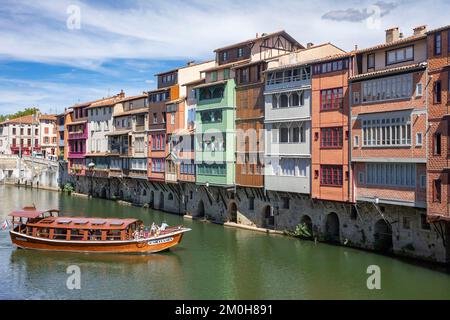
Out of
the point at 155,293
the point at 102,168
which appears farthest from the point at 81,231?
the point at 102,168

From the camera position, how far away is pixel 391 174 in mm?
43031

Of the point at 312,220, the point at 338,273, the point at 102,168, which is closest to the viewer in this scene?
the point at 338,273

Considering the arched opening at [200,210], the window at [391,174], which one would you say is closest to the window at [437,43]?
the window at [391,174]

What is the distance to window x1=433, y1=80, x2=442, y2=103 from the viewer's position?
1528 inches

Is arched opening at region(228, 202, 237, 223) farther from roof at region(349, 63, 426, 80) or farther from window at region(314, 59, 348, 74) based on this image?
roof at region(349, 63, 426, 80)

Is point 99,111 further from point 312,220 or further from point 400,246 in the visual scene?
point 400,246

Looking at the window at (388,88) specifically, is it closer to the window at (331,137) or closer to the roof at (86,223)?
the window at (331,137)

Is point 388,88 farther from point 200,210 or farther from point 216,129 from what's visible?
point 200,210

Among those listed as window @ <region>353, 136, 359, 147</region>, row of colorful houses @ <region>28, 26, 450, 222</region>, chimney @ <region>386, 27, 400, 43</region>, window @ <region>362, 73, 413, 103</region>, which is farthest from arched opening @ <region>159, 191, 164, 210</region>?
chimney @ <region>386, 27, 400, 43</region>

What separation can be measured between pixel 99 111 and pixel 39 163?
31.5m

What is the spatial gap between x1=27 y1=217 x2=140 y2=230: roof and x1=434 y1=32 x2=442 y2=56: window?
28.8 meters

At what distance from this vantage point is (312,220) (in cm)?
5103

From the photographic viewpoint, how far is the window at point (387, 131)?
41.4 m

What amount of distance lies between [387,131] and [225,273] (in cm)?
1703
